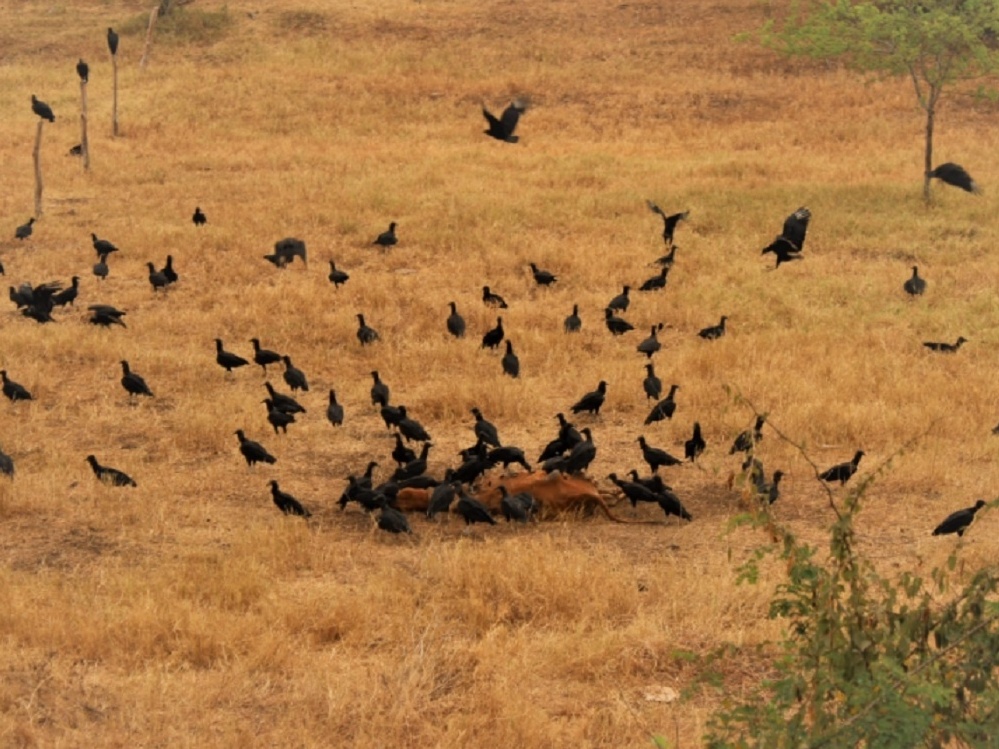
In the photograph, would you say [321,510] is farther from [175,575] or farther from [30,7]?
[30,7]

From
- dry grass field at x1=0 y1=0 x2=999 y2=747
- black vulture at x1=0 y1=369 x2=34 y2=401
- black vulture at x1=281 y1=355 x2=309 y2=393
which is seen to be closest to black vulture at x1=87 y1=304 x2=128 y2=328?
dry grass field at x1=0 y1=0 x2=999 y2=747

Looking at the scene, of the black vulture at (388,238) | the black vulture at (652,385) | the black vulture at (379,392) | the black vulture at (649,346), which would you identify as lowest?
the black vulture at (388,238)

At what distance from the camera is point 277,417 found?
14.4 meters

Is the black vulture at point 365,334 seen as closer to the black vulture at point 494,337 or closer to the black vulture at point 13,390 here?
the black vulture at point 494,337

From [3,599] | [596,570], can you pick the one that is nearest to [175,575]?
[3,599]

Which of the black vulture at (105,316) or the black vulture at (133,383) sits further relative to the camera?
the black vulture at (105,316)

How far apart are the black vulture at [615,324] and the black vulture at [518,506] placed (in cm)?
615

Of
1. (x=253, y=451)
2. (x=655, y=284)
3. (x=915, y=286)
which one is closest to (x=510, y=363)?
(x=253, y=451)

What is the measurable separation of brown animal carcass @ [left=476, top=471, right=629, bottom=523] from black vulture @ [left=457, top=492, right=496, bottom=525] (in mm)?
534

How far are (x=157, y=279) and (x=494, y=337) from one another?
230 inches

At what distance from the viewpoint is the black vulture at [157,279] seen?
20.3m

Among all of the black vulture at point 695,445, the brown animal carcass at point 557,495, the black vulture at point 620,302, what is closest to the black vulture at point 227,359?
the brown animal carcass at point 557,495

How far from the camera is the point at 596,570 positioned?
34.2 feet

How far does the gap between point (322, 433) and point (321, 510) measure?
8.45 ft
